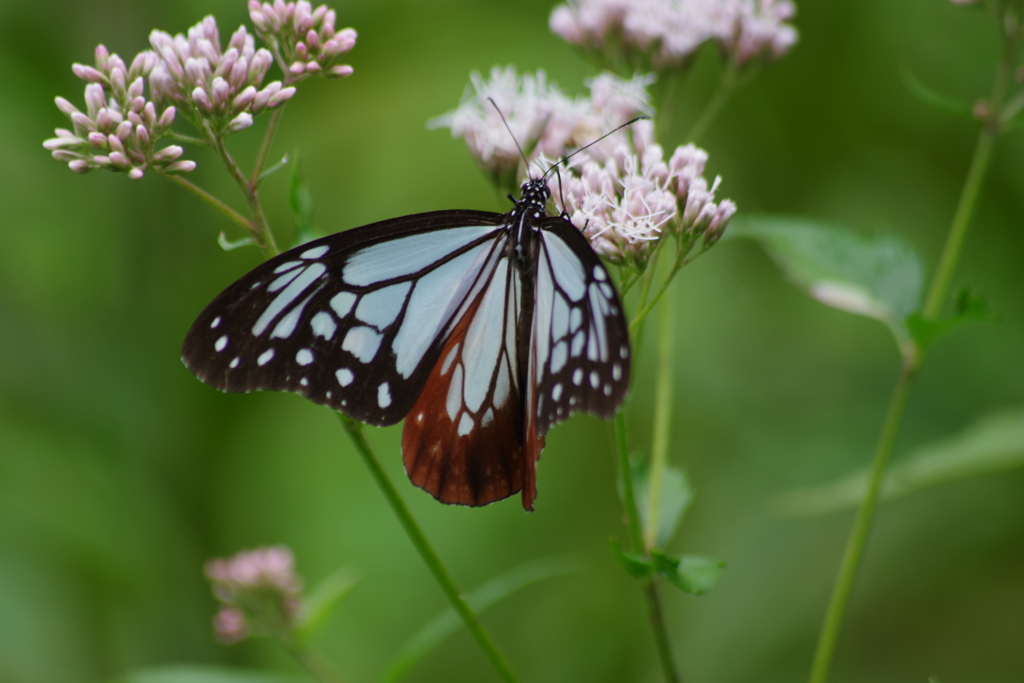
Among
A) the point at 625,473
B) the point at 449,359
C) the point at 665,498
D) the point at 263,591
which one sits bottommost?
the point at 263,591

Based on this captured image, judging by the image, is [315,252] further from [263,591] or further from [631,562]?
[263,591]

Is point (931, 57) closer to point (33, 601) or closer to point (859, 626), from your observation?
point (859, 626)

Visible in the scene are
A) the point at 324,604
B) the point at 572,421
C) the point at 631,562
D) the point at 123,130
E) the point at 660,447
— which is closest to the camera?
the point at 631,562

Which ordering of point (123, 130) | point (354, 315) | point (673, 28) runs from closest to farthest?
1. point (123, 130)
2. point (354, 315)
3. point (673, 28)

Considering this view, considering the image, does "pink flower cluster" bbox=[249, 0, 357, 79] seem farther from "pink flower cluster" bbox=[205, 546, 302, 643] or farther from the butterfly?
"pink flower cluster" bbox=[205, 546, 302, 643]

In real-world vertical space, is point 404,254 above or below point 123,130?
below

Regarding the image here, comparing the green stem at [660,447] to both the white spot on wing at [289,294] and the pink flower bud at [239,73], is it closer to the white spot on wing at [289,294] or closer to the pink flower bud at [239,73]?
the white spot on wing at [289,294]

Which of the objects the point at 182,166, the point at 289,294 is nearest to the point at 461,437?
the point at 289,294
